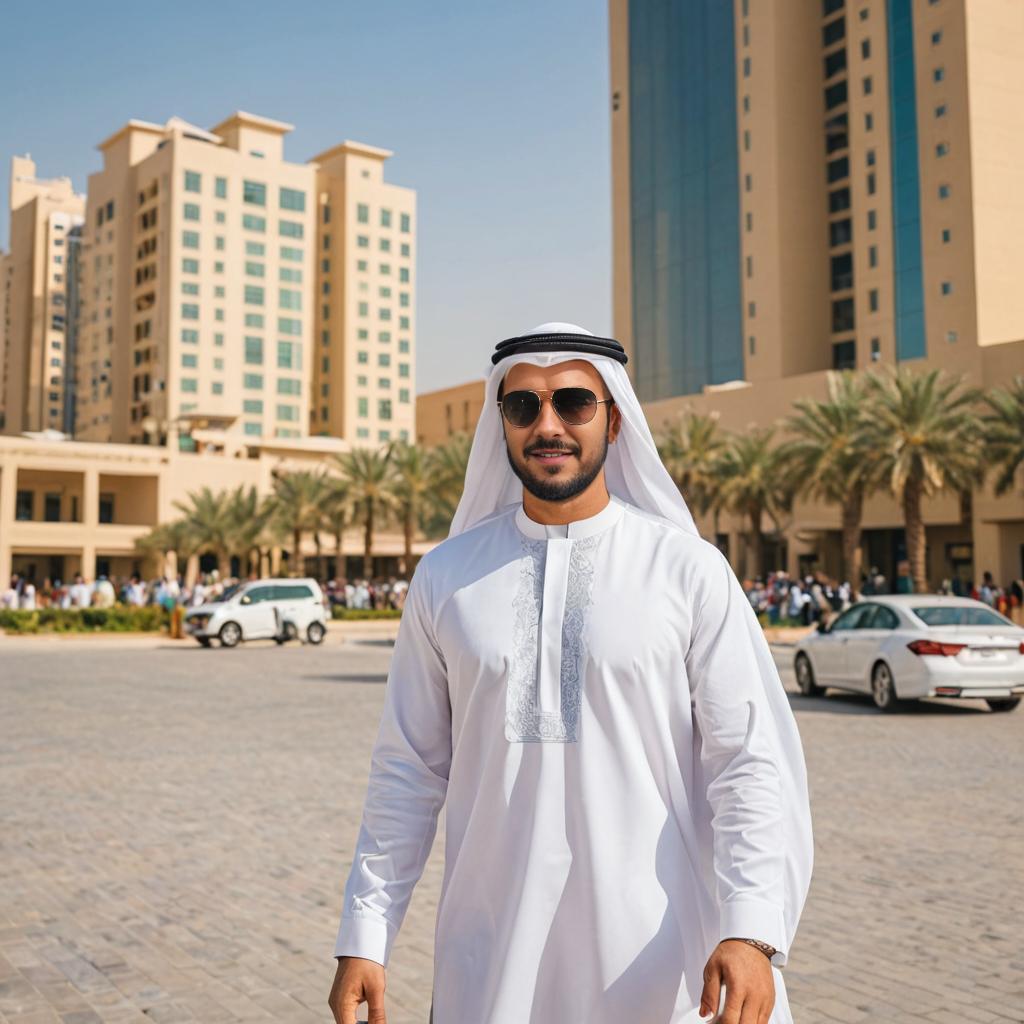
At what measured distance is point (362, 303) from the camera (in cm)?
11394

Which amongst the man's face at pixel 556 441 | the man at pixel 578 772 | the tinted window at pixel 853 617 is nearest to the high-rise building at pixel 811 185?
the tinted window at pixel 853 617

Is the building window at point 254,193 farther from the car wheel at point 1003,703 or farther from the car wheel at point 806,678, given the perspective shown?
the car wheel at point 1003,703

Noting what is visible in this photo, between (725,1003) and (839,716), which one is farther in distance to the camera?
(839,716)

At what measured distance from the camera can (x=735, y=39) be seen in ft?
276

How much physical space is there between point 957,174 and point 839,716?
198 feet

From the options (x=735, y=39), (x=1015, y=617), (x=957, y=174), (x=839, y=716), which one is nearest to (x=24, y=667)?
(x=839, y=716)

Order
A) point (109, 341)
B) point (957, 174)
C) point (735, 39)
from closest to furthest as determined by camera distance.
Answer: point (957, 174) < point (735, 39) < point (109, 341)

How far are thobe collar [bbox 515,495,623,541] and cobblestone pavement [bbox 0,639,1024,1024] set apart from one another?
8.97 feet

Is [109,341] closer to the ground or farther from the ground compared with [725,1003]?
farther from the ground

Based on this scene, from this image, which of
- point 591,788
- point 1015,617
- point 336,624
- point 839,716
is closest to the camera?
point 591,788

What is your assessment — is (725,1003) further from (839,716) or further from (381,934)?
(839,716)

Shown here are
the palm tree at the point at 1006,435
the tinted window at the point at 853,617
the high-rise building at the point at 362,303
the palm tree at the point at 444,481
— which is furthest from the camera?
the high-rise building at the point at 362,303

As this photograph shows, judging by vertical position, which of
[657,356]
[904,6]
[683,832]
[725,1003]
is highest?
[904,6]

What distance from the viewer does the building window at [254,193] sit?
347 ft
